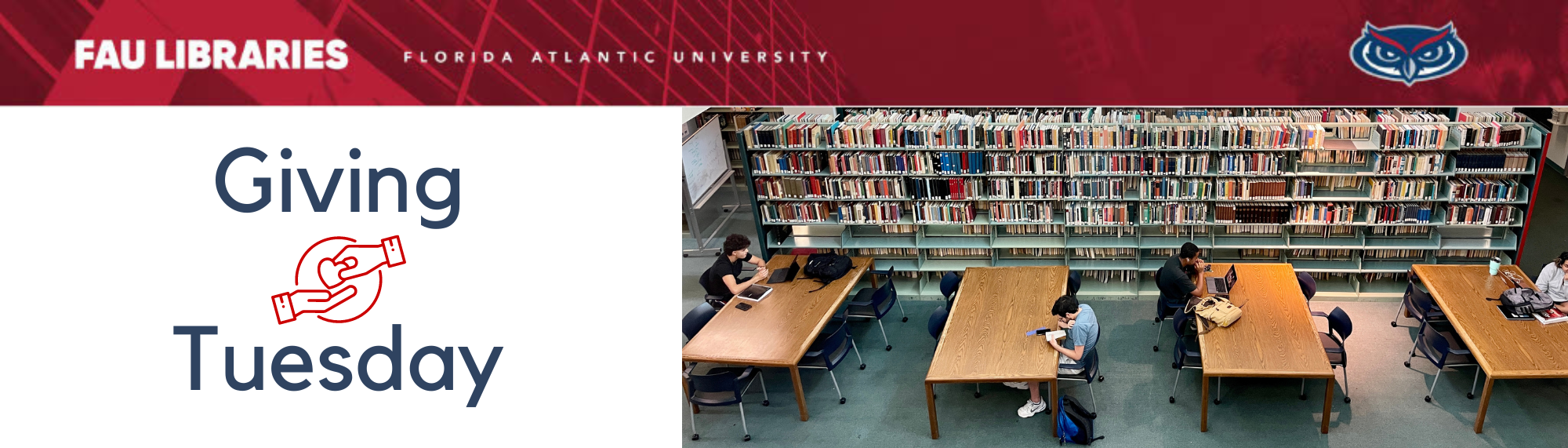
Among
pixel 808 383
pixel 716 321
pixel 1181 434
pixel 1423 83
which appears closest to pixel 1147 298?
pixel 1181 434

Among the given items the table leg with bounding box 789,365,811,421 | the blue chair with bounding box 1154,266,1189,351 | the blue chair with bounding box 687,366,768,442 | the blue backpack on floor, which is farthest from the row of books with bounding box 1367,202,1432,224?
the blue chair with bounding box 687,366,768,442

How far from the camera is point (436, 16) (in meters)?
1.57

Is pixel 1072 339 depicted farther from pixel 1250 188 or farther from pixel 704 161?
pixel 704 161

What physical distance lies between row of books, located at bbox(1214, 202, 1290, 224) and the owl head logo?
703 cm

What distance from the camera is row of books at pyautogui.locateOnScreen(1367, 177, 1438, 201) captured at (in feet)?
24.4

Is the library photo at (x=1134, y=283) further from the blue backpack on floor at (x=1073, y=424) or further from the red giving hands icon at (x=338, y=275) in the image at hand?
the red giving hands icon at (x=338, y=275)

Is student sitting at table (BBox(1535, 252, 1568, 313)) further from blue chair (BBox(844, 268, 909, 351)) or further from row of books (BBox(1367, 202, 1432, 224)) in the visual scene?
blue chair (BBox(844, 268, 909, 351))

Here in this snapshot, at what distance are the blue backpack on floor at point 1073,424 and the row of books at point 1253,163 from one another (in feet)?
8.79

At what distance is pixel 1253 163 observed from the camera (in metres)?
7.55

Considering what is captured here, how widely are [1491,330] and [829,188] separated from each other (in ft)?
15.8

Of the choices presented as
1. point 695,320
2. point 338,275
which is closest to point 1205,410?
point 695,320

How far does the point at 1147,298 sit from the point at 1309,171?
1.65 meters

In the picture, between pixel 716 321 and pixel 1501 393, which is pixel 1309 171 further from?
pixel 716 321

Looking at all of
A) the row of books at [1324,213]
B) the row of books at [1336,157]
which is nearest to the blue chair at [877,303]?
the row of books at [1324,213]
